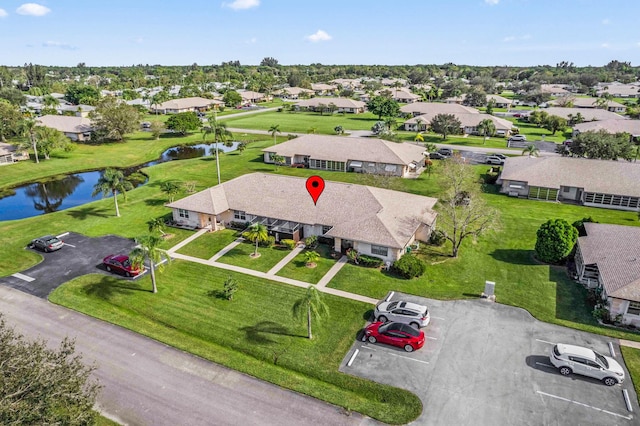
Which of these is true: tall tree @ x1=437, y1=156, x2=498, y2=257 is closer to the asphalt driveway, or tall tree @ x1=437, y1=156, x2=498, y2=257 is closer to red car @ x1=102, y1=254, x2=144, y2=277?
red car @ x1=102, y1=254, x2=144, y2=277

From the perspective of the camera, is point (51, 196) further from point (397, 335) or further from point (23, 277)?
point (397, 335)

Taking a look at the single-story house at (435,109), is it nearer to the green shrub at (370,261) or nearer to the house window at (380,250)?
the house window at (380,250)

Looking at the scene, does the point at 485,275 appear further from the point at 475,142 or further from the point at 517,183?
the point at 475,142

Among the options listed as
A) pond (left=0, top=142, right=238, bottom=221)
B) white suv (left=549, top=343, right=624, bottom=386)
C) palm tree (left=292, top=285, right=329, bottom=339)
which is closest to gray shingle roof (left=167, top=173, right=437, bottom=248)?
palm tree (left=292, top=285, right=329, bottom=339)

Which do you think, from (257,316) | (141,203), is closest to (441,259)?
(257,316)

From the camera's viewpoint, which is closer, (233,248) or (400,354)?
(400,354)

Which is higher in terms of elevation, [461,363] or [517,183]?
[517,183]

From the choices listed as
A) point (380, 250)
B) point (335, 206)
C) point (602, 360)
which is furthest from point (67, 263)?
point (602, 360)
